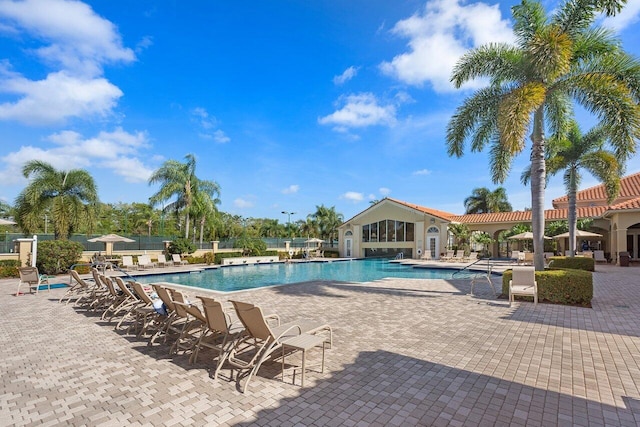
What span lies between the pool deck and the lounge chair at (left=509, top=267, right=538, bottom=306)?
1.23 meters

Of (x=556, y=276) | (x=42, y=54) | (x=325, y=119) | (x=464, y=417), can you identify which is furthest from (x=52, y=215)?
(x=556, y=276)

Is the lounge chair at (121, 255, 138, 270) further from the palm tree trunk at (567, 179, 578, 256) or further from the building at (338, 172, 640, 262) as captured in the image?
the palm tree trunk at (567, 179, 578, 256)

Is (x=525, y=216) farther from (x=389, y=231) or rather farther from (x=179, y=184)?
(x=179, y=184)

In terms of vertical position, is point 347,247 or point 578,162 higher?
point 578,162

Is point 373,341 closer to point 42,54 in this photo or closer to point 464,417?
point 464,417

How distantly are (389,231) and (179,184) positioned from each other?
19509 mm

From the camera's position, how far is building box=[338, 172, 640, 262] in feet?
85.1

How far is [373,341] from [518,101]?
7.57 metres

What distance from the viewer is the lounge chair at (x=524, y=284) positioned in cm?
860

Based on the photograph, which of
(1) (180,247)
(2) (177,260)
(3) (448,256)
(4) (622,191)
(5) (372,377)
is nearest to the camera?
(5) (372,377)

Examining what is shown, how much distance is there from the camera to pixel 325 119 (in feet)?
71.5

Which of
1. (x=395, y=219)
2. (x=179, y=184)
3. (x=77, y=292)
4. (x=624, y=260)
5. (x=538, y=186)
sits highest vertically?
(x=179, y=184)

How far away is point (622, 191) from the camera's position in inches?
1062

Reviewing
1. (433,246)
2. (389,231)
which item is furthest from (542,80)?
(389,231)
